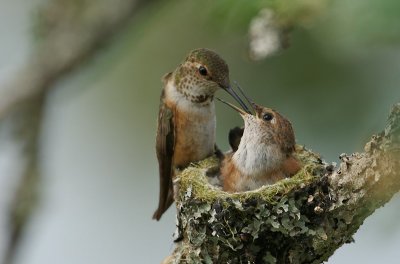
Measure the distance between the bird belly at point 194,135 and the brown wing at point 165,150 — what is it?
52 millimetres

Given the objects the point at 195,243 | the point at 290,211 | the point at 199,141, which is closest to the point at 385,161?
the point at 290,211

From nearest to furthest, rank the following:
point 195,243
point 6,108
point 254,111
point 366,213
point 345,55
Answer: point 345,55 < point 366,213 < point 6,108 < point 195,243 < point 254,111

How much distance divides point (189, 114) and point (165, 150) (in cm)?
37

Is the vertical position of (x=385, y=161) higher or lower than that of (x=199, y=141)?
lower

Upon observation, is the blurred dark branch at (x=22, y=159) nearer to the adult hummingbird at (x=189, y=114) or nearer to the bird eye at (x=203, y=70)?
the adult hummingbird at (x=189, y=114)

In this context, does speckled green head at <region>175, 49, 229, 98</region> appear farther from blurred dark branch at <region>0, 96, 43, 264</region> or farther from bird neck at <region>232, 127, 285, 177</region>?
blurred dark branch at <region>0, 96, 43, 264</region>

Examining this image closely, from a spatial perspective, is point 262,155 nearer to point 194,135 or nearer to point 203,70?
point 194,135

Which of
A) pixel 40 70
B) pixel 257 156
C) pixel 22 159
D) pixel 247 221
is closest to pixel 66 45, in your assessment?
pixel 40 70

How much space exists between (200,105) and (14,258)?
2.21 metres

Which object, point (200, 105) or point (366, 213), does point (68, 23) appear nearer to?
point (200, 105)

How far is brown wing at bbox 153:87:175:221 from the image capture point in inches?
194

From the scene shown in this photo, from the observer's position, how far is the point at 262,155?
4.42 meters

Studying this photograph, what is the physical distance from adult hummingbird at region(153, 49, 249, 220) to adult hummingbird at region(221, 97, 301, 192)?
0.38 metres

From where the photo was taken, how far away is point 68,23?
351 centimetres
